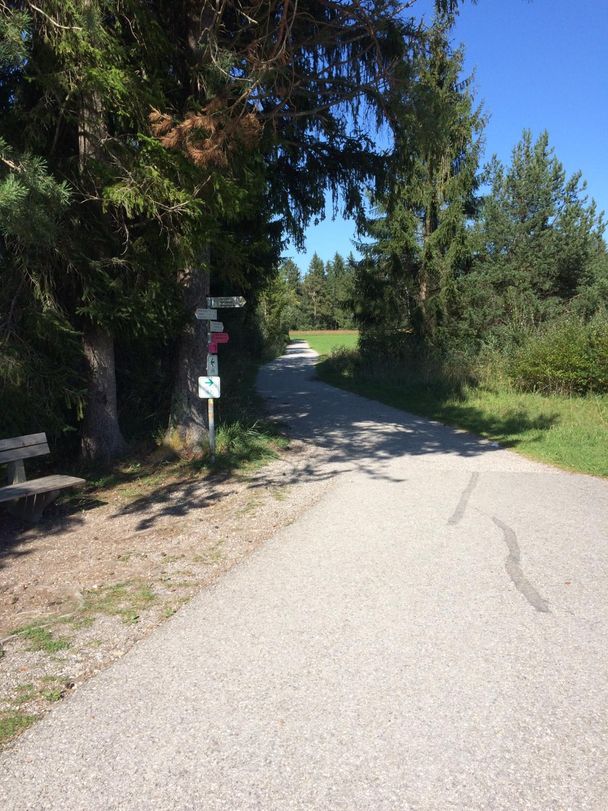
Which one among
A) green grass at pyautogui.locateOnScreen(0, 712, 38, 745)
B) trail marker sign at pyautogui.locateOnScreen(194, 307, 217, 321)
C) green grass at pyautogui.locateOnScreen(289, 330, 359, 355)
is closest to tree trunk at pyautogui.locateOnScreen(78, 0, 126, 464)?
trail marker sign at pyautogui.locateOnScreen(194, 307, 217, 321)

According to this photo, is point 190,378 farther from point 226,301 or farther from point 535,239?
point 535,239

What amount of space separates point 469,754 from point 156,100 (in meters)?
7.81

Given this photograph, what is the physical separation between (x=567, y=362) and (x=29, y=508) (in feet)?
47.2

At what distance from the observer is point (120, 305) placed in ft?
27.2

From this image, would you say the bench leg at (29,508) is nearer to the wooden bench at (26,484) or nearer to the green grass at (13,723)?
the wooden bench at (26,484)

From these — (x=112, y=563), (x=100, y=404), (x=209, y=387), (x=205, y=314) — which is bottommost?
(x=112, y=563)

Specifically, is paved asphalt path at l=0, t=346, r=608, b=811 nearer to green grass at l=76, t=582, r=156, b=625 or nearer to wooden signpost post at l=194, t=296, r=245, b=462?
green grass at l=76, t=582, r=156, b=625

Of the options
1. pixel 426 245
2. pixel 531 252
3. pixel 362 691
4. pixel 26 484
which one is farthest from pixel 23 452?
pixel 531 252

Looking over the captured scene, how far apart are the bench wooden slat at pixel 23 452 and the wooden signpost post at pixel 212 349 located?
252 cm

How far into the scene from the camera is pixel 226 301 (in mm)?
9062

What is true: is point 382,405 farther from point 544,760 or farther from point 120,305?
point 544,760

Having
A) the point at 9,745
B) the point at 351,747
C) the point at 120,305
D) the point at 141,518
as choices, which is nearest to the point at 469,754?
the point at 351,747

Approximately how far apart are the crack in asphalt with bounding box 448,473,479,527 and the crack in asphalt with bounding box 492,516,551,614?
1.61 feet

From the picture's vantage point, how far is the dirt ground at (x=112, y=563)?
11.8 feet
